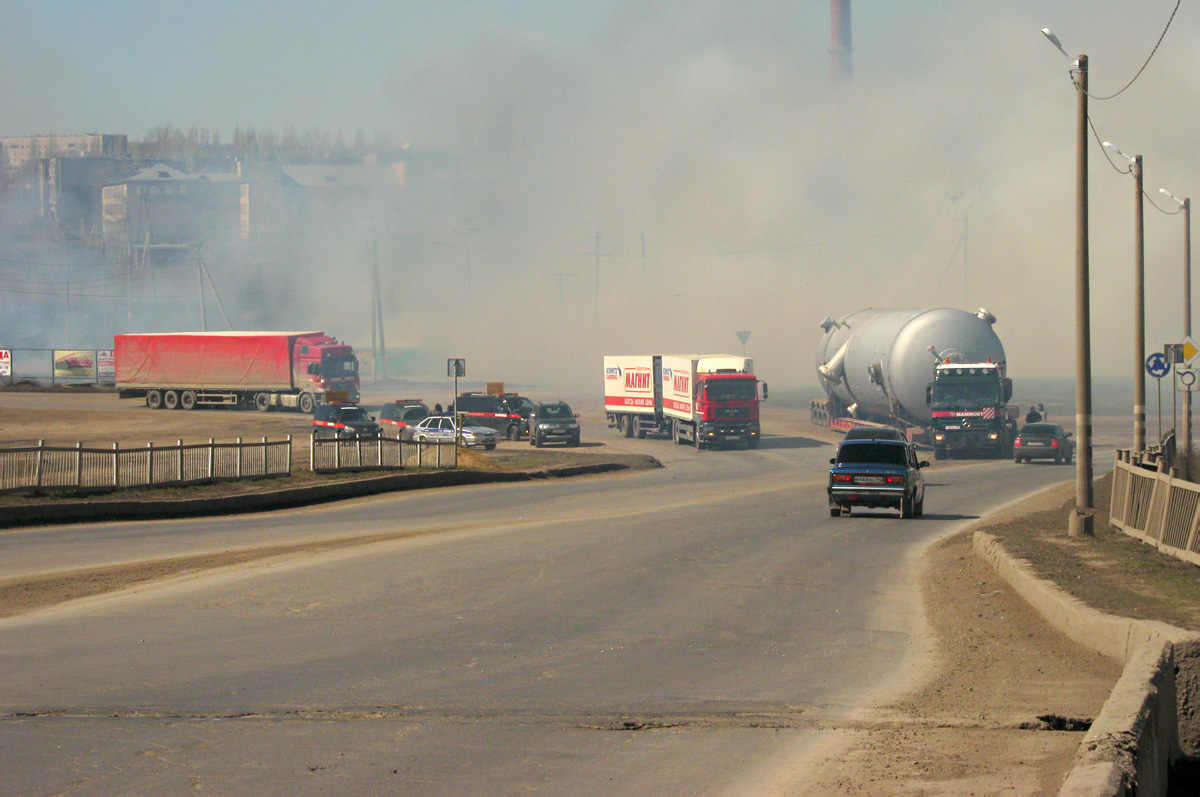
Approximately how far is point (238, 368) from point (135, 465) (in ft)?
132

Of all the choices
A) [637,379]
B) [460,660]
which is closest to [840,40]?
[637,379]

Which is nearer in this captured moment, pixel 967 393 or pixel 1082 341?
pixel 1082 341

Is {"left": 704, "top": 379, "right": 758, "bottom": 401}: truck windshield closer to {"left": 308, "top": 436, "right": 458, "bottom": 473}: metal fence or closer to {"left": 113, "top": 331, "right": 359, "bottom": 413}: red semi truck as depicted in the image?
{"left": 308, "top": 436, "right": 458, "bottom": 473}: metal fence

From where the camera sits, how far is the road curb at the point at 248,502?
23062 mm

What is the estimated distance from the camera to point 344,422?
4547 centimetres

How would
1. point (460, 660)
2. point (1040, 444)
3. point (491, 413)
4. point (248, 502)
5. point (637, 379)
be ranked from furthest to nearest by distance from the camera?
1. point (637, 379)
2. point (491, 413)
3. point (1040, 444)
4. point (248, 502)
5. point (460, 660)

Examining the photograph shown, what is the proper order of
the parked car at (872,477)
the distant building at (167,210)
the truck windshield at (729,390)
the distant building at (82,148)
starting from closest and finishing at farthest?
1. the parked car at (872,477)
2. the truck windshield at (729,390)
3. the distant building at (167,210)
4. the distant building at (82,148)

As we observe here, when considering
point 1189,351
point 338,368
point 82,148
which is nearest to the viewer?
point 1189,351

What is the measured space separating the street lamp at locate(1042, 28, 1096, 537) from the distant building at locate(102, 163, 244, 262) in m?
136

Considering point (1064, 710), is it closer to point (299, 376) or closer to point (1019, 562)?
point (1019, 562)

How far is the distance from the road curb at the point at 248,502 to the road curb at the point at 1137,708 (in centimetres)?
1891

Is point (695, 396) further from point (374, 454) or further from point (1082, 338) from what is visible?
point (1082, 338)

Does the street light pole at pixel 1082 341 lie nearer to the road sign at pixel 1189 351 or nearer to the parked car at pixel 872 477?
the parked car at pixel 872 477

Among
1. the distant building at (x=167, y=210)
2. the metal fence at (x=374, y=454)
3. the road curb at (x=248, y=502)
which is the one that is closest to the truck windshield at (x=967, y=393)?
the road curb at (x=248, y=502)
